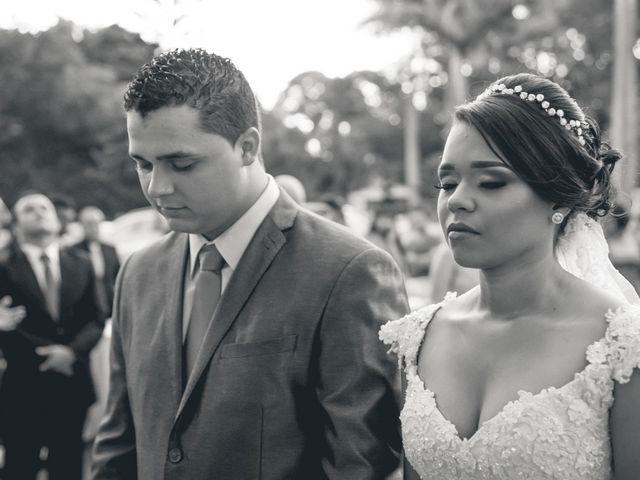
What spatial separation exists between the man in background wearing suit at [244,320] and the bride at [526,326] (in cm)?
15

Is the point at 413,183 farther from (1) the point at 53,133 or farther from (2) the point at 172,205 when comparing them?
(2) the point at 172,205

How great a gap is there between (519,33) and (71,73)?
17.6 metres

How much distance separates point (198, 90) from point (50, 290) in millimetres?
3908

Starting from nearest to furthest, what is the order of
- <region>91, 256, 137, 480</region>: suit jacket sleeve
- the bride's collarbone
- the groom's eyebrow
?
the bride's collarbone < the groom's eyebrow < <region>91, 256, 137, 480</region>: suit jacket sleeve

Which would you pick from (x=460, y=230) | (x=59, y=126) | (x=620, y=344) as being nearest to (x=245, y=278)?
(x=460, y=230)

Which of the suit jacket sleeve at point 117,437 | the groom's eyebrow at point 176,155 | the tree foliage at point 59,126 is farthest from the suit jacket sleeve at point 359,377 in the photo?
the tree foliage at point 59,126

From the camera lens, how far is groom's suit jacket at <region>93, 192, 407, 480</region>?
2.38 m

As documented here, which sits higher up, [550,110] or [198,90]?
[198,90]

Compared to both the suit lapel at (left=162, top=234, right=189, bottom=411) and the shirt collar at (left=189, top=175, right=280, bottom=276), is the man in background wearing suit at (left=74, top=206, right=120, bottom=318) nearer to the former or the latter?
the suit lapel at (left=162, top=234, right=189, bottom=411)

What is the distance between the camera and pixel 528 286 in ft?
7.34

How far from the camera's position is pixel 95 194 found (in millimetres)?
31125

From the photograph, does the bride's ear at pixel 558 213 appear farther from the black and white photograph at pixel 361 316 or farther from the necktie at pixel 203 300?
the necktie at pixel 203 300

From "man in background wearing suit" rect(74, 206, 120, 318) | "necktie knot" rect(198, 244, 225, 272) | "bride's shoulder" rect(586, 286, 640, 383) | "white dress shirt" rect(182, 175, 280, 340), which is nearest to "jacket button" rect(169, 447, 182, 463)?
"white dress shirt" rect(182, 175, 280, 340)

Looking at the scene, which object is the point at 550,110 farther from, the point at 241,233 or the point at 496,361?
the point at 241,233
